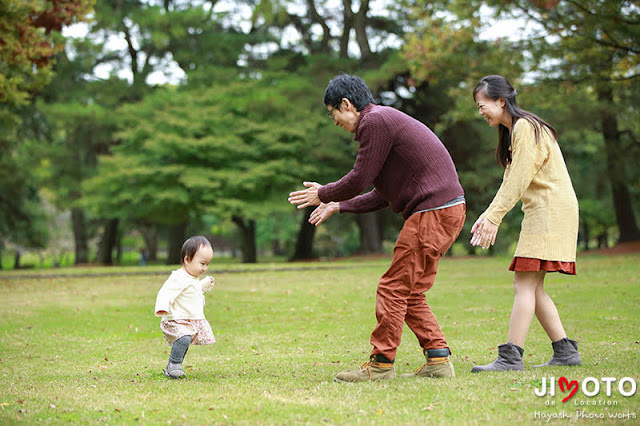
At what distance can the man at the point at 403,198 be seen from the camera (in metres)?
4.50

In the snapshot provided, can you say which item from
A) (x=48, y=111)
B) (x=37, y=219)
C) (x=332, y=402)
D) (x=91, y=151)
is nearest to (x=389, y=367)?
(x=332, y=402)

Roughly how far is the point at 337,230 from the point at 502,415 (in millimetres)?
41585

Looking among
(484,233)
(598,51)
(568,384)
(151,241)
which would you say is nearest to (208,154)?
(598,51)

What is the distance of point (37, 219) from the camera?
39438 mm

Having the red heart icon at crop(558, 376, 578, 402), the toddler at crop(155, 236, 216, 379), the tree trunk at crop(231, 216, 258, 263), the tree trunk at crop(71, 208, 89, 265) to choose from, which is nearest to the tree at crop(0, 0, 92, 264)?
the toddler at crop(155, 236, 216, 379)

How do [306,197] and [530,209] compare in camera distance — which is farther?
[530,209]

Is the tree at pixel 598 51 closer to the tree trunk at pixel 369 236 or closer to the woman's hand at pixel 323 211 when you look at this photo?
the tree trunk at pixel 369 236

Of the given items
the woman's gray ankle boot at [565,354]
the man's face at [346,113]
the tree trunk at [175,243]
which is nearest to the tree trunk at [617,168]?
the tree trunk at [175,243]

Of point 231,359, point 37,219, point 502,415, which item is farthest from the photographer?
point 37,219

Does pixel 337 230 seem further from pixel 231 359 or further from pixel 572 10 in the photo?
pixel 231 359

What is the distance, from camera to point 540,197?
4770 mm

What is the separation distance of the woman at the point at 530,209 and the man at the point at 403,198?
13.3 inches

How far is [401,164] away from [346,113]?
505mm

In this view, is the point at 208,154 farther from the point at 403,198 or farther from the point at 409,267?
the point at 409,267
